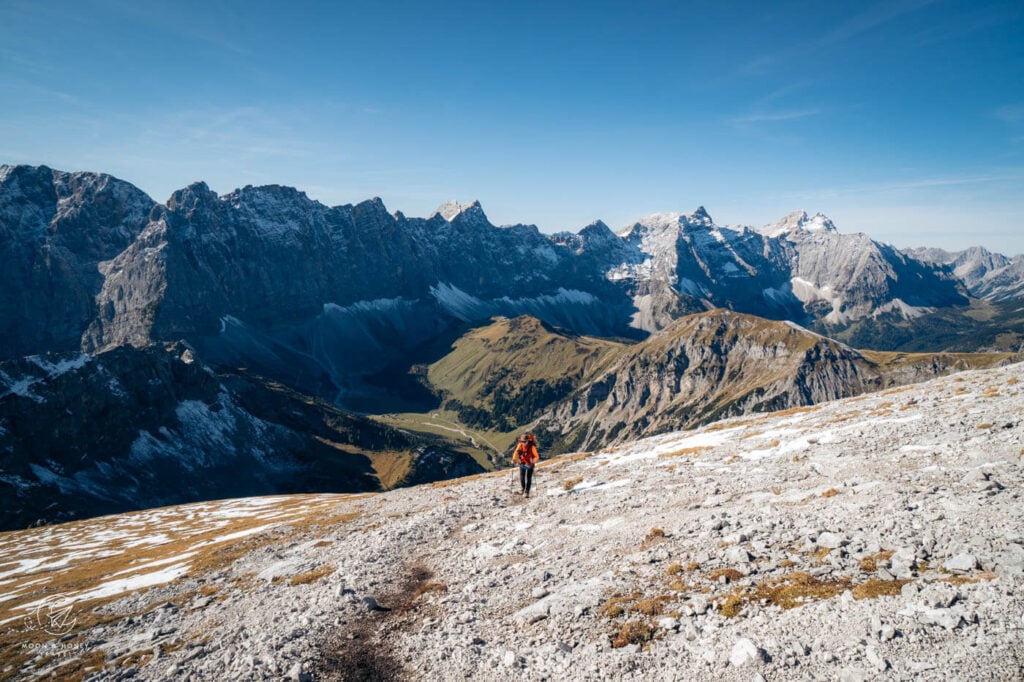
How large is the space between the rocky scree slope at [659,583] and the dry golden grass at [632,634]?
57mm

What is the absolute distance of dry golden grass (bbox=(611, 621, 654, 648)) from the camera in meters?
14.7

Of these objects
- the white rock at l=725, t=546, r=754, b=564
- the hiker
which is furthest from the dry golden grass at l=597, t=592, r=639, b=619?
the hiker

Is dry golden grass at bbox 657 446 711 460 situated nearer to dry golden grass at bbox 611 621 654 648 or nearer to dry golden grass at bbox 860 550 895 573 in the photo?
dry golden grass at bbox 860 550 895 573

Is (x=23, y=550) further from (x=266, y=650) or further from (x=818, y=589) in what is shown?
(x=818, y=589)

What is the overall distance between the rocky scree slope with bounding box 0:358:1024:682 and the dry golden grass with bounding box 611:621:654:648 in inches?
2.3

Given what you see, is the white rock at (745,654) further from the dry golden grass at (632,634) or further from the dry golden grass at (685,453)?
the dry golden grass at (685,453)

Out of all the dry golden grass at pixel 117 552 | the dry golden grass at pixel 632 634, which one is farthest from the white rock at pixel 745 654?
the dry golden grass at pixel 117 552

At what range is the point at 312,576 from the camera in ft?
82.7

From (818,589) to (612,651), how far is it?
240 inches

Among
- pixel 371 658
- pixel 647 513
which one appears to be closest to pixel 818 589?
pixel 647 513

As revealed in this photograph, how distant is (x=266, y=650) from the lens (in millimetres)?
17891

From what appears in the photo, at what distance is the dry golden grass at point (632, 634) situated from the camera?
14695mm

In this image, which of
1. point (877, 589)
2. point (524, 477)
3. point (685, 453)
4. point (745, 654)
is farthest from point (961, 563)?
point (685, 453)

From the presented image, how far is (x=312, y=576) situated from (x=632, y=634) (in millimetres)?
17161
